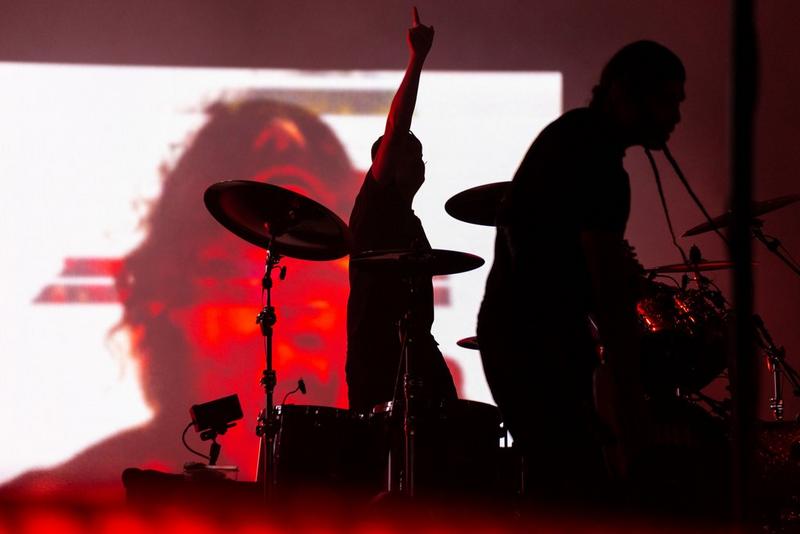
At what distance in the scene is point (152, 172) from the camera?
492 cm

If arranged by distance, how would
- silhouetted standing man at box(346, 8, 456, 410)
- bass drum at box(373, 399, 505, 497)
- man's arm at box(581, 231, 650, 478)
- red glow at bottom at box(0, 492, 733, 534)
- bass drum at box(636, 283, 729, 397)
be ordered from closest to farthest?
red glow at bottom at box(0, 492, 733, 534), man's arm at box(581, 231, 650, 478), bass drum at box(636, 283, 729, 397), bass drum at box(373, 399, 505, 497), silhouetted standing man at box(346, 8, 456, 410)

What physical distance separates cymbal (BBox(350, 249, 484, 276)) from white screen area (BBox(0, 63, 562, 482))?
1.73 metres

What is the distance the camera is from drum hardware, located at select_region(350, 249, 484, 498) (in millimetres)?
2912

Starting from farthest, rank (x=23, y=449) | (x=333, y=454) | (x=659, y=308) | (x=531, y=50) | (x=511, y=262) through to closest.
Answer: (x=531, y=50)
(x=23, y=449)
(x=333, y=454)
(x=659, y=308)
(x=511, y=262)

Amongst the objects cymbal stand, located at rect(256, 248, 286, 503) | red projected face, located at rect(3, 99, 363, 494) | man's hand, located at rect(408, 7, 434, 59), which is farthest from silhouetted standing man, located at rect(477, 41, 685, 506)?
red projected face, located at rect(3, 99, 363, 494)

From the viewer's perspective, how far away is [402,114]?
10.4 feet

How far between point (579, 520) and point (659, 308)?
1.30 m

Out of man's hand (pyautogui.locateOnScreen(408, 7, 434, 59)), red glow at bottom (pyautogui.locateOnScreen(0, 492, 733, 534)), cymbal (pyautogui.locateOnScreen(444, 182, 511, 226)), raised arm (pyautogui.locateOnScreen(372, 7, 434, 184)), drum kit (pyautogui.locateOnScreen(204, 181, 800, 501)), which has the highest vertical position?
man's hand (pyautogui.locateOnScreen(408, 7, 434, 59))

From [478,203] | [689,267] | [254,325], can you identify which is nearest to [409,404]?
[478,203]

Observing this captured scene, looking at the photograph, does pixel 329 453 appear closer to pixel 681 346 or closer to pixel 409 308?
pixel 409 308

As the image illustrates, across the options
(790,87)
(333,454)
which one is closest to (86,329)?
(333,454)

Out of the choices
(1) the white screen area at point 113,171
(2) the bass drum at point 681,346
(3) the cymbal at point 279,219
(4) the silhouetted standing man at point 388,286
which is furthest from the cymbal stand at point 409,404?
(1) the white screen area at point 113,171

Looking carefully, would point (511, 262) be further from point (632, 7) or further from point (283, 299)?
point (632, 7)

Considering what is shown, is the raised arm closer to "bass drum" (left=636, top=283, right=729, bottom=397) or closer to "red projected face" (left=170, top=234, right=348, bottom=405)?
"bass drum" (left=636, top=283, right=729, bottom=397)
